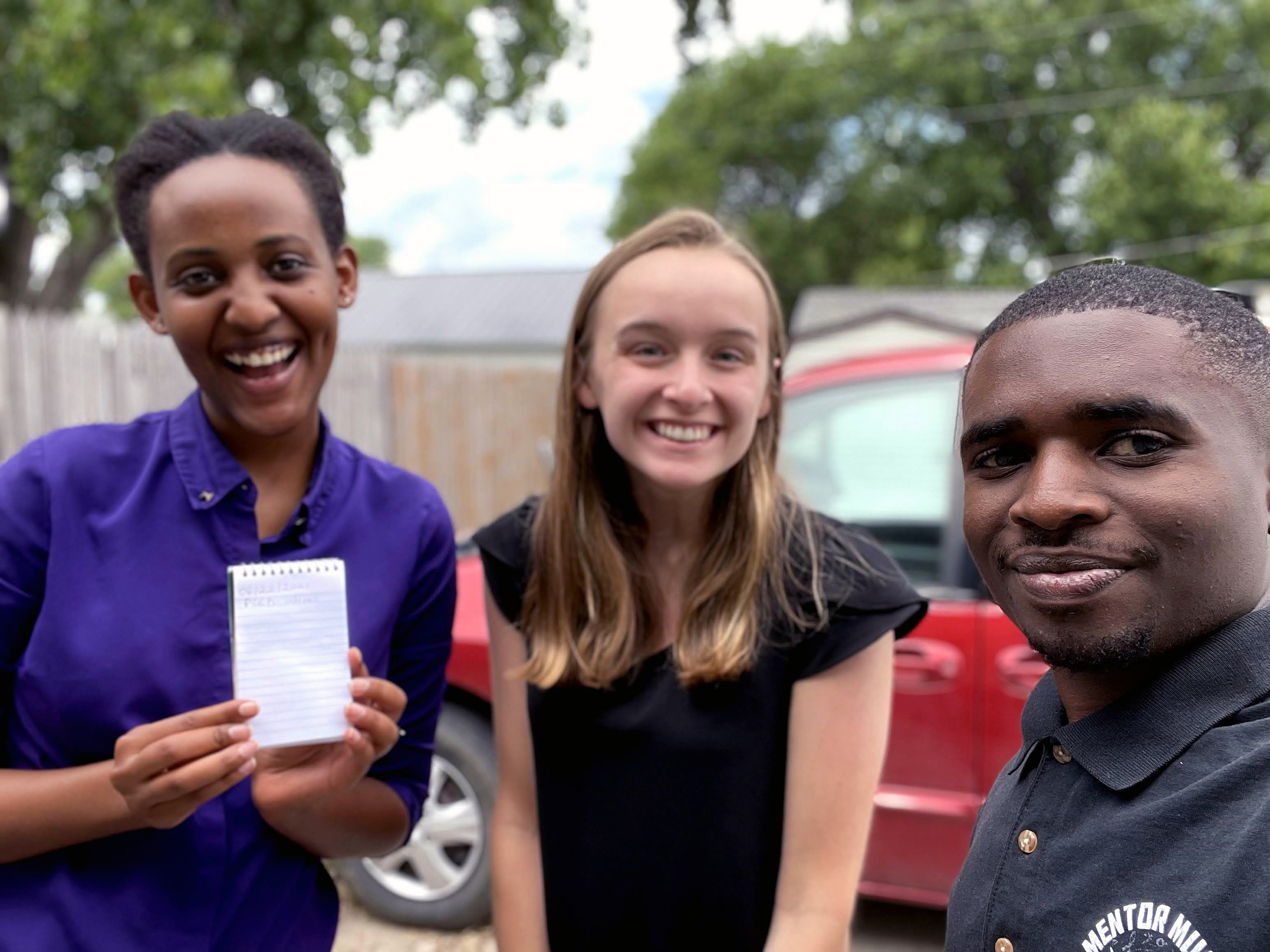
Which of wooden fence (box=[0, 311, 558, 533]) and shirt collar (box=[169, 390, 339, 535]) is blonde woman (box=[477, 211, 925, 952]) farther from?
wooden fence (box=[0, 311, 558, 533])

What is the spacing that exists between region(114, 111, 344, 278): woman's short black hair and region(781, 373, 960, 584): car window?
6.74ft

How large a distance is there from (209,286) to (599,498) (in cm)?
73

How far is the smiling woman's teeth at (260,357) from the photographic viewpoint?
1.69 metres

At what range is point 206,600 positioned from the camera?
1558 mm

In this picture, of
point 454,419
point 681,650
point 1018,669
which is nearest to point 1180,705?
point 681,650

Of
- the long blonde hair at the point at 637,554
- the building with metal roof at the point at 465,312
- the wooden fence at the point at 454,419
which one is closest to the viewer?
the long blonde hair at the point at 637,554

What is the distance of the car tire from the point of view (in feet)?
12.4

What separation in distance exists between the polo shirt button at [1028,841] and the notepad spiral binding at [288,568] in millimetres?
969

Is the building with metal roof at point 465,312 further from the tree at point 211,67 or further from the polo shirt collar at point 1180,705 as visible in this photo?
the polo shirt collar at point 1180,705

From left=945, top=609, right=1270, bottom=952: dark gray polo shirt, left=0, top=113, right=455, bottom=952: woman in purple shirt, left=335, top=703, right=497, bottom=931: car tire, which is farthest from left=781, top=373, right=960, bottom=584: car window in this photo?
left=945, top=609, right=1270, bottom=952: dark gray polo shirt

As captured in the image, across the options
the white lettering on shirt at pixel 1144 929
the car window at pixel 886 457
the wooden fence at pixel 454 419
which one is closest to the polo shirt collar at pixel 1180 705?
the white lettering on shirt at pixel 1144 929

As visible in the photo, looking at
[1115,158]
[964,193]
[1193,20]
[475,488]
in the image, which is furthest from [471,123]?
[1193,20]

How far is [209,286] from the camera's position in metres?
1.66

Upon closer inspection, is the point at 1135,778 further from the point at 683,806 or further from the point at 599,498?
the point at 599,498
